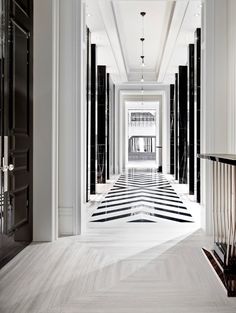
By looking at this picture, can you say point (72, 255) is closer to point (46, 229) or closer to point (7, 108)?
point (46, 229)

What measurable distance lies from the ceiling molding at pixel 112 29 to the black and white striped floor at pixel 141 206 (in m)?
3.63

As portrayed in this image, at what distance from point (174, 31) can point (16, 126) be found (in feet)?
18.2

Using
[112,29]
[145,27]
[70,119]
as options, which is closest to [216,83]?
[70,119]

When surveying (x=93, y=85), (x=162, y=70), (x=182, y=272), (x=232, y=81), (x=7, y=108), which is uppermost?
(x=162, y=70)

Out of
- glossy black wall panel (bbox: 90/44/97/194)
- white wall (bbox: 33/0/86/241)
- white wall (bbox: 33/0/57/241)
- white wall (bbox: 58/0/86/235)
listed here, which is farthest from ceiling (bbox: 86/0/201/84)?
white wall (bbox: 33/0/57/241)

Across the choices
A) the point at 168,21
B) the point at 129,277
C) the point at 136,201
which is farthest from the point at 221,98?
the point at 168,21

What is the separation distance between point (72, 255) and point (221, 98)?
2.65 m

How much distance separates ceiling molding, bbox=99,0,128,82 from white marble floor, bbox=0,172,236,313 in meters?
4.28

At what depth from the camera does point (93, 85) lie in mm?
8539

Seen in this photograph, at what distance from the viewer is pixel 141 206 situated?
674 cm

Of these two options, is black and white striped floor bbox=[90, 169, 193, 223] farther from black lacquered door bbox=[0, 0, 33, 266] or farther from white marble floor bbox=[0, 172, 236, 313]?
black lacquered door bbox=[0, 0, 33, 266]

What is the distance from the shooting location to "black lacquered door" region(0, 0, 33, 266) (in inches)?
131

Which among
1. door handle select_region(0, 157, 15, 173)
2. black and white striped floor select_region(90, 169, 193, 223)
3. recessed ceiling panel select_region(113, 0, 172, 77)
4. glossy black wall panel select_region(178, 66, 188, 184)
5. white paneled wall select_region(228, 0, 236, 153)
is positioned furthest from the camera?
glossy black wall panel select_region(178, 66, 188, 184)

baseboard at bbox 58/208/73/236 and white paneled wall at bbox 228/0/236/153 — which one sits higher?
white paneled wall at bbox 228/0/236/153
